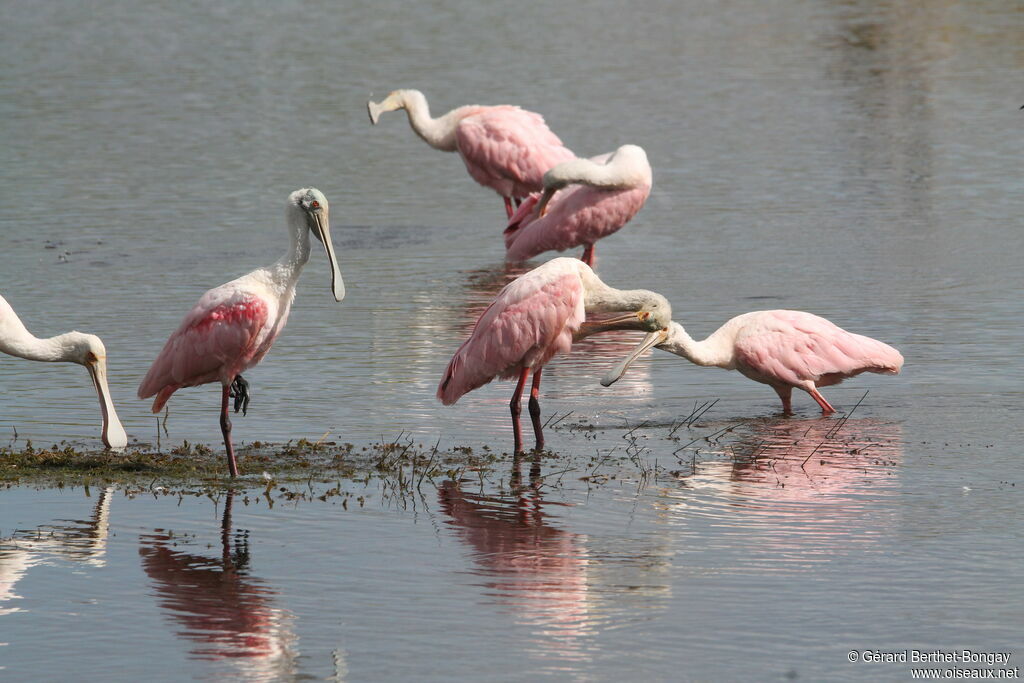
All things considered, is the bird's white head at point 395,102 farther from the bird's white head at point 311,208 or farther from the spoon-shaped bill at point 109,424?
the spoon-shaped bill at point 109,424

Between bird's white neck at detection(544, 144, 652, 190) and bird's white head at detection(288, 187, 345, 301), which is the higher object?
bird's white neck at detection(544, 144, 652, 190)

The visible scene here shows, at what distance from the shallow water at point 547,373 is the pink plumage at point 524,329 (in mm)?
365

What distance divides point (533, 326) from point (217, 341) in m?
1.64

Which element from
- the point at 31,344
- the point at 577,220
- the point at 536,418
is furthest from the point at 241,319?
the point at 577,220

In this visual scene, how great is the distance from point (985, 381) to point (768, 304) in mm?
2982

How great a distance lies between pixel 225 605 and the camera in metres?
6.96

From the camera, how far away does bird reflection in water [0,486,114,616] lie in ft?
24.2

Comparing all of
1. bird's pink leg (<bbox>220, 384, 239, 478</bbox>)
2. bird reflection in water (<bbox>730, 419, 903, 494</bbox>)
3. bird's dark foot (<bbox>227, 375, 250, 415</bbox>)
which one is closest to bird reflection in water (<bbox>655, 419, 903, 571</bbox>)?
bird reflection in water (<bbox>730, 419, 903, 494</bbox>)

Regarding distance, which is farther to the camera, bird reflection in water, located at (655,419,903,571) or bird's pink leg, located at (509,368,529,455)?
bird's pink leg, located at (509,368,529,455)

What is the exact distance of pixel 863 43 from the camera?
33.5m

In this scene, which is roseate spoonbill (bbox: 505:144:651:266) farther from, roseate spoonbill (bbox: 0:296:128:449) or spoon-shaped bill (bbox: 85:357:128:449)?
spoon-shaped bill (bbox: 85:357:128:449)

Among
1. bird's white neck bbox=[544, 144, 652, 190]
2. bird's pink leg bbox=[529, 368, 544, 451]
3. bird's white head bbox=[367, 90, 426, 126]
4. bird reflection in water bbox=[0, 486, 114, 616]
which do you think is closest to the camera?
bird reflection in water bbox=[0, 486, 114, 616]

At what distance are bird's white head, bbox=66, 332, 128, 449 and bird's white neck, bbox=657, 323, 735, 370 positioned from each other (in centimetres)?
309

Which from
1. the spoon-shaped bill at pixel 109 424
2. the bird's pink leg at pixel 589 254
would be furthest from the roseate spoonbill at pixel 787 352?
the bird's pink leg at pixel 589 254
